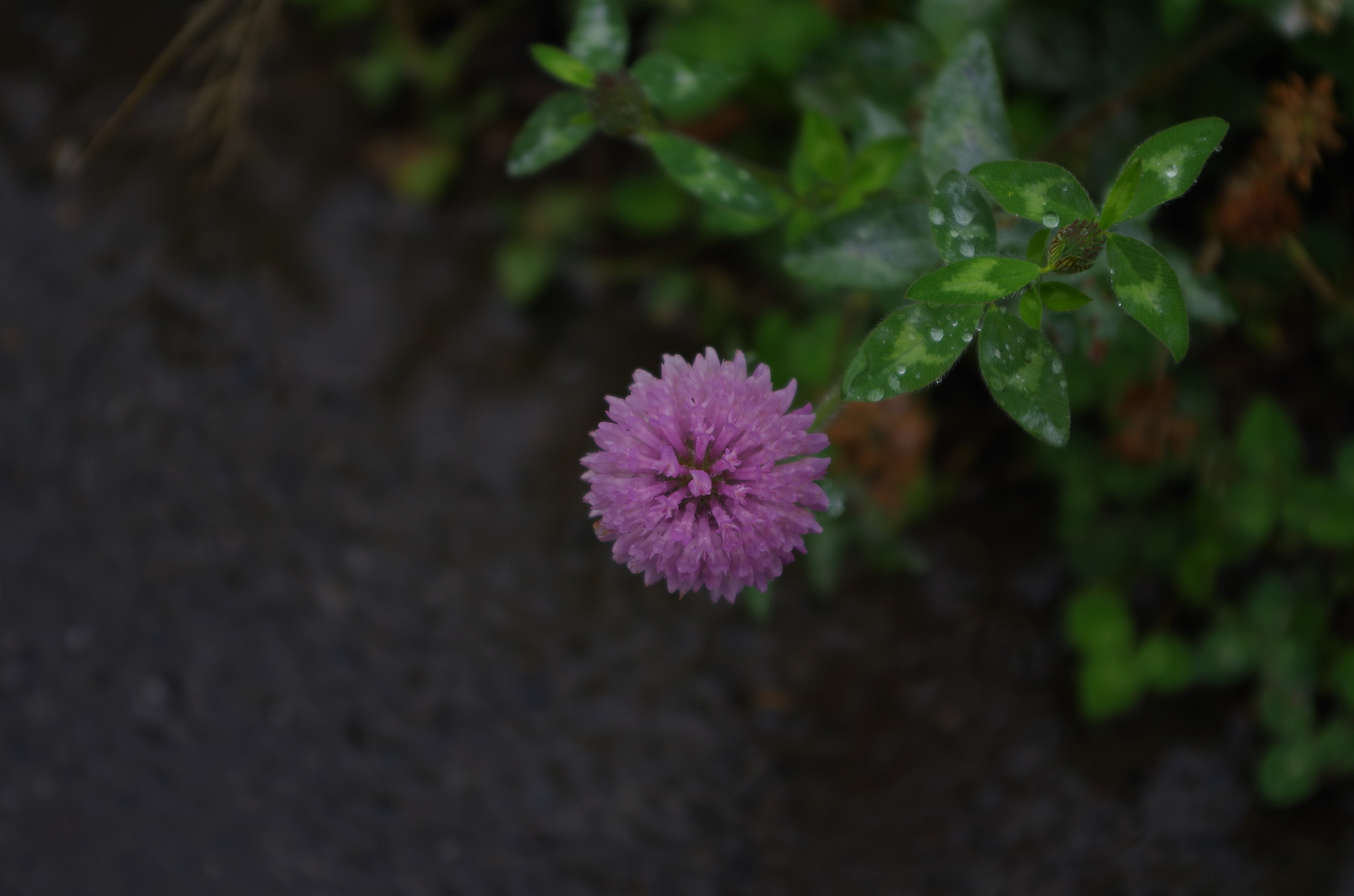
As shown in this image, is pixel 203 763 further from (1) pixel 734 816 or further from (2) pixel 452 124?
(2) pixel 452 124

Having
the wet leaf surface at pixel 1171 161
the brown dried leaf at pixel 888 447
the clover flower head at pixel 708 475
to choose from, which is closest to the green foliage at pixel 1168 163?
the wet leaf surface at pixel 1171 161

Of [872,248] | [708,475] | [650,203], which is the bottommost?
[708,475]

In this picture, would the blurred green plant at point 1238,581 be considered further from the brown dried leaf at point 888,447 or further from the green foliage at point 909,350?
the green foliage at point 909,350

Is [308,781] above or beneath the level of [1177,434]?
beneath

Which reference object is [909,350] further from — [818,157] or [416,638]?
[416,638]

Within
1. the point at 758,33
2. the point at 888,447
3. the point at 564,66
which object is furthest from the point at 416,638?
the point at 758,33

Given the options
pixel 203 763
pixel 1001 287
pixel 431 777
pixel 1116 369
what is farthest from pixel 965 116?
pixel 203 763
